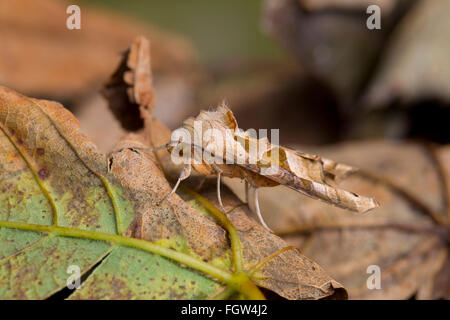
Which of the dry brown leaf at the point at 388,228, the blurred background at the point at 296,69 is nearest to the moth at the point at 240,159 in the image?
the dry brown leaf at the point at 388,228

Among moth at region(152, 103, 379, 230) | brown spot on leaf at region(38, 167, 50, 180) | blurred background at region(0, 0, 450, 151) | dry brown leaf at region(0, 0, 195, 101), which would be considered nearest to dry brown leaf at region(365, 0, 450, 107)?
blurred background at region(0, 0, 450, 151)

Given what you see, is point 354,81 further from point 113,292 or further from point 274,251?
point 113,292

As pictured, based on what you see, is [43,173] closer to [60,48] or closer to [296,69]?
[60,48]

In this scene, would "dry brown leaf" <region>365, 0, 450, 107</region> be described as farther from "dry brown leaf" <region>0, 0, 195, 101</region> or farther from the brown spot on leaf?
the brown spot on leaf

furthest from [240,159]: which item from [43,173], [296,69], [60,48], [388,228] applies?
[296,69]

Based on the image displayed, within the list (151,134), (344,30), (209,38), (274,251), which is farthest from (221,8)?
(274,251)

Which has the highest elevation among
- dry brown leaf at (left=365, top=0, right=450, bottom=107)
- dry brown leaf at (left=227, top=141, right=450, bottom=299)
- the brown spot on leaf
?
dry brown leaf at (left=365, top=0, right=450, bottom=107)
